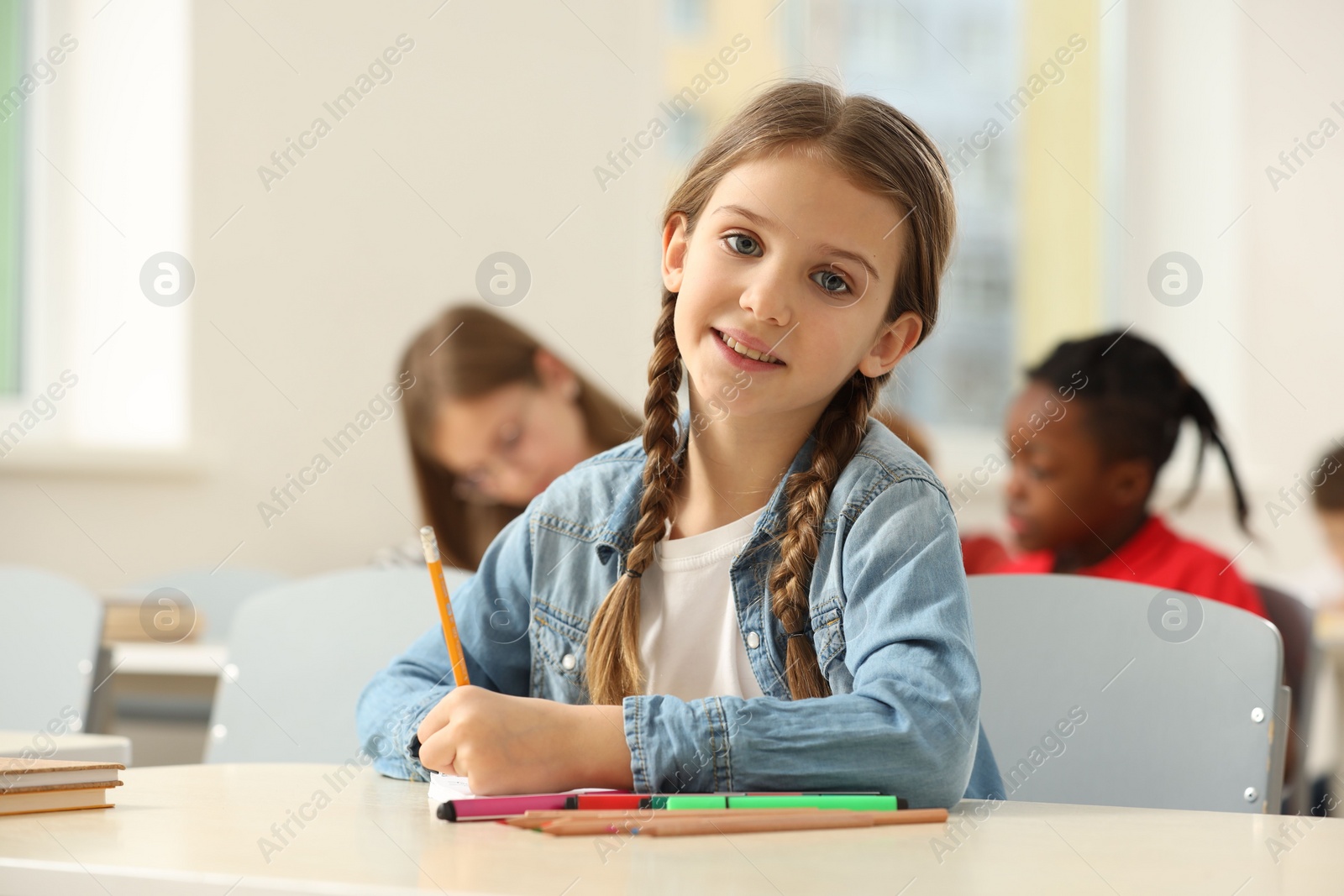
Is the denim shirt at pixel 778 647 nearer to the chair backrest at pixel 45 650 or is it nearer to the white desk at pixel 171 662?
the chair backrest at pixel 45 650

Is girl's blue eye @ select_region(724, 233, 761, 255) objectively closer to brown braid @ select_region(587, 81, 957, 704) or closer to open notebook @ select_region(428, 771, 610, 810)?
brown braid @ select_region(587, 81, 957, 704)

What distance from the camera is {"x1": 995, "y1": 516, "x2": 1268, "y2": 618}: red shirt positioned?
6.68ft

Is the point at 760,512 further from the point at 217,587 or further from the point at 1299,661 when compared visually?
the point at 217,587

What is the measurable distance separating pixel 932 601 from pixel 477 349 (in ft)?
6.57

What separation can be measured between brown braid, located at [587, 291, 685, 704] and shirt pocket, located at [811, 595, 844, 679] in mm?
155

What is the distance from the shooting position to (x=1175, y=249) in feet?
14.5

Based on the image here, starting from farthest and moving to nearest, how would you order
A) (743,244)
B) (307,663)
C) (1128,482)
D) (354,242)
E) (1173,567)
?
(354,242) → (1128,482) → (1173,567) → (307,663) → (743,244)

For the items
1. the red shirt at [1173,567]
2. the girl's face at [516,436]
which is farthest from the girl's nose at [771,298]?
the girl's face at [516,436]

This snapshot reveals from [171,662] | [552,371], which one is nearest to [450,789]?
[171,662]

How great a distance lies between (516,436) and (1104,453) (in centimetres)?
115

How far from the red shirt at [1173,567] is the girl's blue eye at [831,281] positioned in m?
1.06

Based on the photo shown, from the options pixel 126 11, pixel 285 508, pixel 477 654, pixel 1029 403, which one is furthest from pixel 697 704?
pixel 126 11

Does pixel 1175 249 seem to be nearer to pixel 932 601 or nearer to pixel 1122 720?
pixel 1122 720

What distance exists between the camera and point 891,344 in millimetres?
1179
